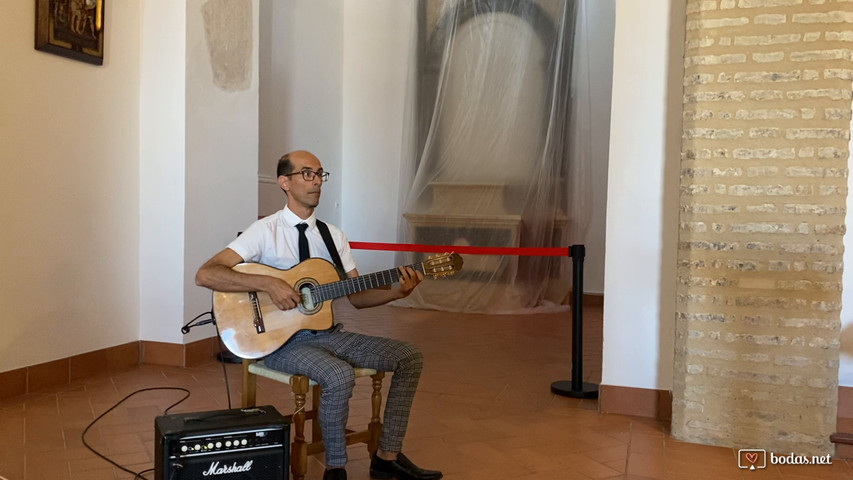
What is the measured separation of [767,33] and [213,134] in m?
3.21

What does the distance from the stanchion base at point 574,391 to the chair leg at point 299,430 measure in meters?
1.93

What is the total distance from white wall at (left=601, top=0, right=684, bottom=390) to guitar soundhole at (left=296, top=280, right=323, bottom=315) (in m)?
1.68

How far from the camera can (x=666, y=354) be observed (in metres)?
3.70

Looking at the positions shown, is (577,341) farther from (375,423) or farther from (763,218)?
(375,423)

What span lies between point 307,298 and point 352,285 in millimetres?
169

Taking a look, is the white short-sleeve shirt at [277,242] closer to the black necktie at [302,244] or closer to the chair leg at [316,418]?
the black necktie at [302,244]

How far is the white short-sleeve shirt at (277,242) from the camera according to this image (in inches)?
109

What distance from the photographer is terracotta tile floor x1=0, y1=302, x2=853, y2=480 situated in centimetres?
293

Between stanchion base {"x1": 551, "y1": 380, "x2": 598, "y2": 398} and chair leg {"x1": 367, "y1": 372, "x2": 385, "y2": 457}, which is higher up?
chair leg {"x1": 367, "y1": 372, "x2": 385, "y2": 457}

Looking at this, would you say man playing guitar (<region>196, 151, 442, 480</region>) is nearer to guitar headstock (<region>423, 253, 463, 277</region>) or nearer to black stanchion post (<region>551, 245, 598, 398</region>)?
guitar headstock (<region>423, 253, 463, 277</region>)

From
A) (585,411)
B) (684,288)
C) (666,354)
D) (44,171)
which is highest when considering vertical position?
(44,171)

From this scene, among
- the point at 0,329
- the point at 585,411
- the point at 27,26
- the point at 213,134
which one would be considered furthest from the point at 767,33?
the point at 0,329

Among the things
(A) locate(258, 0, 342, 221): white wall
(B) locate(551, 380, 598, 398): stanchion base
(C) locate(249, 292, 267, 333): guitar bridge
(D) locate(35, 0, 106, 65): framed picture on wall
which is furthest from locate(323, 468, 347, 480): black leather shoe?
(A) locate(258, 0, 342, 221): white wall

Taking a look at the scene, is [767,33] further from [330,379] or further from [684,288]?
[330,379]
